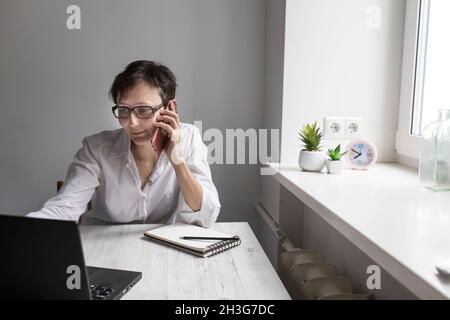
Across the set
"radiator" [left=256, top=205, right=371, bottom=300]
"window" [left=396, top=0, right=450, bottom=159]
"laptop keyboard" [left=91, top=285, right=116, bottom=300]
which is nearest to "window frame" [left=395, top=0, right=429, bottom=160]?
"window" [left=396, top=0, right=450, bottom=159]

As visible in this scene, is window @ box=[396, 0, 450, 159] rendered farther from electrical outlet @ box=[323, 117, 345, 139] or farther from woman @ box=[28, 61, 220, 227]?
woman @ box=[28, 61, 220, 227]

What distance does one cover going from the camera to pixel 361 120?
1.75m

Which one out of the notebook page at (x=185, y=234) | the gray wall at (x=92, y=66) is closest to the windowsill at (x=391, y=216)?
the notebook page at (x=185, y=234)

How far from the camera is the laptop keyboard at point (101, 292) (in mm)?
815

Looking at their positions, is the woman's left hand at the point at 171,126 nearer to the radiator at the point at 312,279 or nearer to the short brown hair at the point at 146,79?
the short brown hair at the point at 146,79

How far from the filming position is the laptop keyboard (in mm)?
815

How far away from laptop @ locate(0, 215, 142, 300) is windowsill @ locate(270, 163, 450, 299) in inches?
21.0

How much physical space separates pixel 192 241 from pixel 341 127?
91 centimetres

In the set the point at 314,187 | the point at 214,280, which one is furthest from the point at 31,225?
the point at 314,187

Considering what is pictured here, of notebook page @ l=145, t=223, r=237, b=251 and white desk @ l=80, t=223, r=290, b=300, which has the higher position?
notebook page @ l=145, t=223, r=237, b=251

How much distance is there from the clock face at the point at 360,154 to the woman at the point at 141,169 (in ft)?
1.82

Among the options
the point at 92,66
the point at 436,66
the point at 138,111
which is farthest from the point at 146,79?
the point at 436,66

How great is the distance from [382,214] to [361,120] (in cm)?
81

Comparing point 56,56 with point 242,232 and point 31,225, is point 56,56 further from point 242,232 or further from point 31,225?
point 31,225
